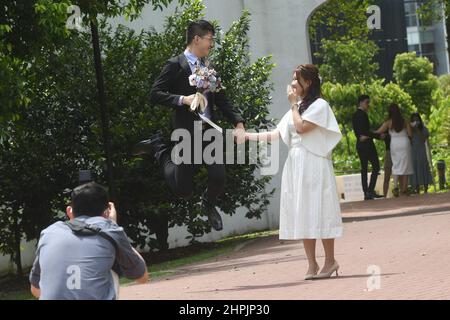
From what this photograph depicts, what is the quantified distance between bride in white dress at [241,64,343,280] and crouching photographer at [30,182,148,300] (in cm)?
437

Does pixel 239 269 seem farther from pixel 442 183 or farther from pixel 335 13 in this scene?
pixel 335 13

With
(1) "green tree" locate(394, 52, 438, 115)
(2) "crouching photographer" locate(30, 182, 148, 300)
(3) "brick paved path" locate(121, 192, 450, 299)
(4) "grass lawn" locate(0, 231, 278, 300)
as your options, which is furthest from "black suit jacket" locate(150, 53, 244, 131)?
(1) "green tree" locate(394, 52, 438, 115)

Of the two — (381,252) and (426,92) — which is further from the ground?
(426,92)

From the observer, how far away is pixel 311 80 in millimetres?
11602

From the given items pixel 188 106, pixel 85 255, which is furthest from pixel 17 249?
pixel 85 255

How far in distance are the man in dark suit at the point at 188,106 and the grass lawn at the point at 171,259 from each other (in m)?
3.15

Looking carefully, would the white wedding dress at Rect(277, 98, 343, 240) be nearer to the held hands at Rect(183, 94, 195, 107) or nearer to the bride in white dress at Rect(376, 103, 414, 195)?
the held hands at Rect(183, 94, 195, 107)

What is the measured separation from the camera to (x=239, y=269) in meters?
14.0

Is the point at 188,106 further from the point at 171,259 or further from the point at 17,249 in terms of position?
the point at 17,249

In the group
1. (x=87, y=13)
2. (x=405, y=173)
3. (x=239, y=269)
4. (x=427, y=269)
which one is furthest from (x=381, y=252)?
(x=405, y=173)

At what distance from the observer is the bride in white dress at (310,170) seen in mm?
11477

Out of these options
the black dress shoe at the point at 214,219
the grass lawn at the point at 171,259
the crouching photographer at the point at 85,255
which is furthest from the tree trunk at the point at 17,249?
the crouching photographer at the point at 85,255

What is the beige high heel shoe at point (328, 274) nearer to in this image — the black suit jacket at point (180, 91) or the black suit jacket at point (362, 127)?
the black suit jacket at point (180, 91)
